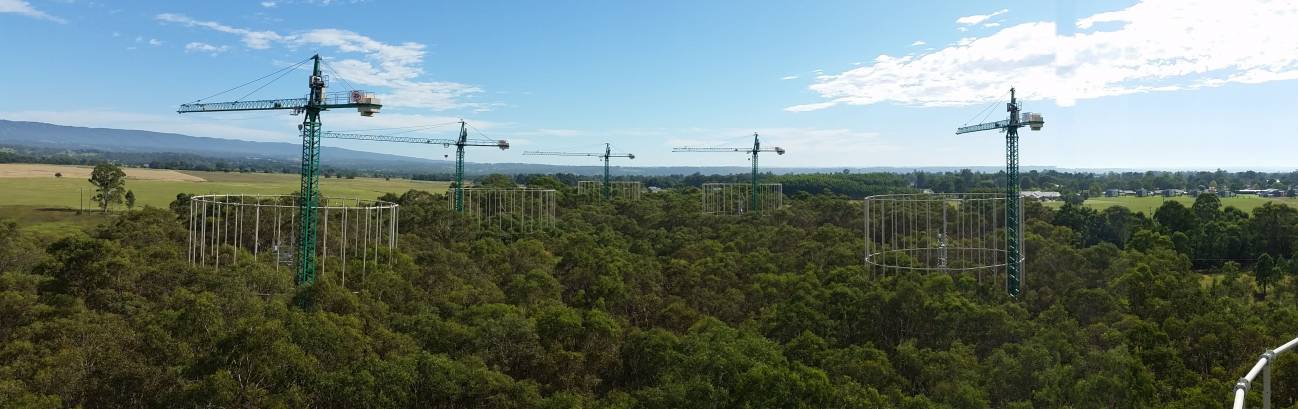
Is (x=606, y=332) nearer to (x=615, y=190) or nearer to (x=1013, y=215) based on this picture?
(x=1013, y=215)

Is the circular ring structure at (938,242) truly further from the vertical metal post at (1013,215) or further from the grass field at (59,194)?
the grass field at (59,194)

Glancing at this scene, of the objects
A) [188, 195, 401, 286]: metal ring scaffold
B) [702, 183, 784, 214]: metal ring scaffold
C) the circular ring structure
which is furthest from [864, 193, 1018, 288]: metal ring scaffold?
[188, 195, 401, 286]: metal ring scaffold

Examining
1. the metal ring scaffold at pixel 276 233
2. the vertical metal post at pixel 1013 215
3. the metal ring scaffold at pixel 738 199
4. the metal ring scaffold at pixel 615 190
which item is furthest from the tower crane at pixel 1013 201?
the metal ring scaffold at pixel 615 190

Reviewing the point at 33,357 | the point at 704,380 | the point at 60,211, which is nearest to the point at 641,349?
the point at 704,380

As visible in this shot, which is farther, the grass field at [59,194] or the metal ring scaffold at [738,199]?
the metal ring scaffold at [738,199]

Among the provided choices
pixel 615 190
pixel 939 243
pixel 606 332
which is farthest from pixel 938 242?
pixel 615 190

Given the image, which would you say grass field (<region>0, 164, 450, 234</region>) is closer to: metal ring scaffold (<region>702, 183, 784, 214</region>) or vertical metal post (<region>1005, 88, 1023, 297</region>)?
metal ring scaffold (<region>702, 183, 784, 214</region>)
